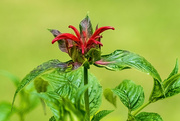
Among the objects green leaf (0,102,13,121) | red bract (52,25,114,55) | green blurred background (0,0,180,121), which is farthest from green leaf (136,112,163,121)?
green blurred background (0,0,180,121)

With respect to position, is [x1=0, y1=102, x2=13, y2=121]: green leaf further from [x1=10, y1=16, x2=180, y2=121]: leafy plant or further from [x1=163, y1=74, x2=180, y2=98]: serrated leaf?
[x1=163, y1=74, x2=180, y2=98]: serrated leaf

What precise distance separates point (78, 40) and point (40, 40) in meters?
2.02

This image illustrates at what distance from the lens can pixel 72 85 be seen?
1.55 ft

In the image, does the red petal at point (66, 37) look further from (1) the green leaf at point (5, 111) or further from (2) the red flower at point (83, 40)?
(1) the green leaf at point (5, 111)

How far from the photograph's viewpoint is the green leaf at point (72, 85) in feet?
1.51

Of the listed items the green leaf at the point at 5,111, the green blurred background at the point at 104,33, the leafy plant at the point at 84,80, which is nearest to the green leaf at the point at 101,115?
the leafy plant at the point at 84,80

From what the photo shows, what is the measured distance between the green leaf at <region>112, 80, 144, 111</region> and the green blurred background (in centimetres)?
143

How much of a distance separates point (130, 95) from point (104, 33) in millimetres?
1968

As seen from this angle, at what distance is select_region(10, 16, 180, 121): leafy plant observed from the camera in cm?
36

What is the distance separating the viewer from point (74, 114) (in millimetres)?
355

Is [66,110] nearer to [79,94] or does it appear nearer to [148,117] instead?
[79,94]

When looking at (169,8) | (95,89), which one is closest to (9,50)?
(169,8)

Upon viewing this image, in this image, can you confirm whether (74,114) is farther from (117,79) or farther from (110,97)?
(117,79)

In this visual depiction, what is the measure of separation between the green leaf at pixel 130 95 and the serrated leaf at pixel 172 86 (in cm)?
4
